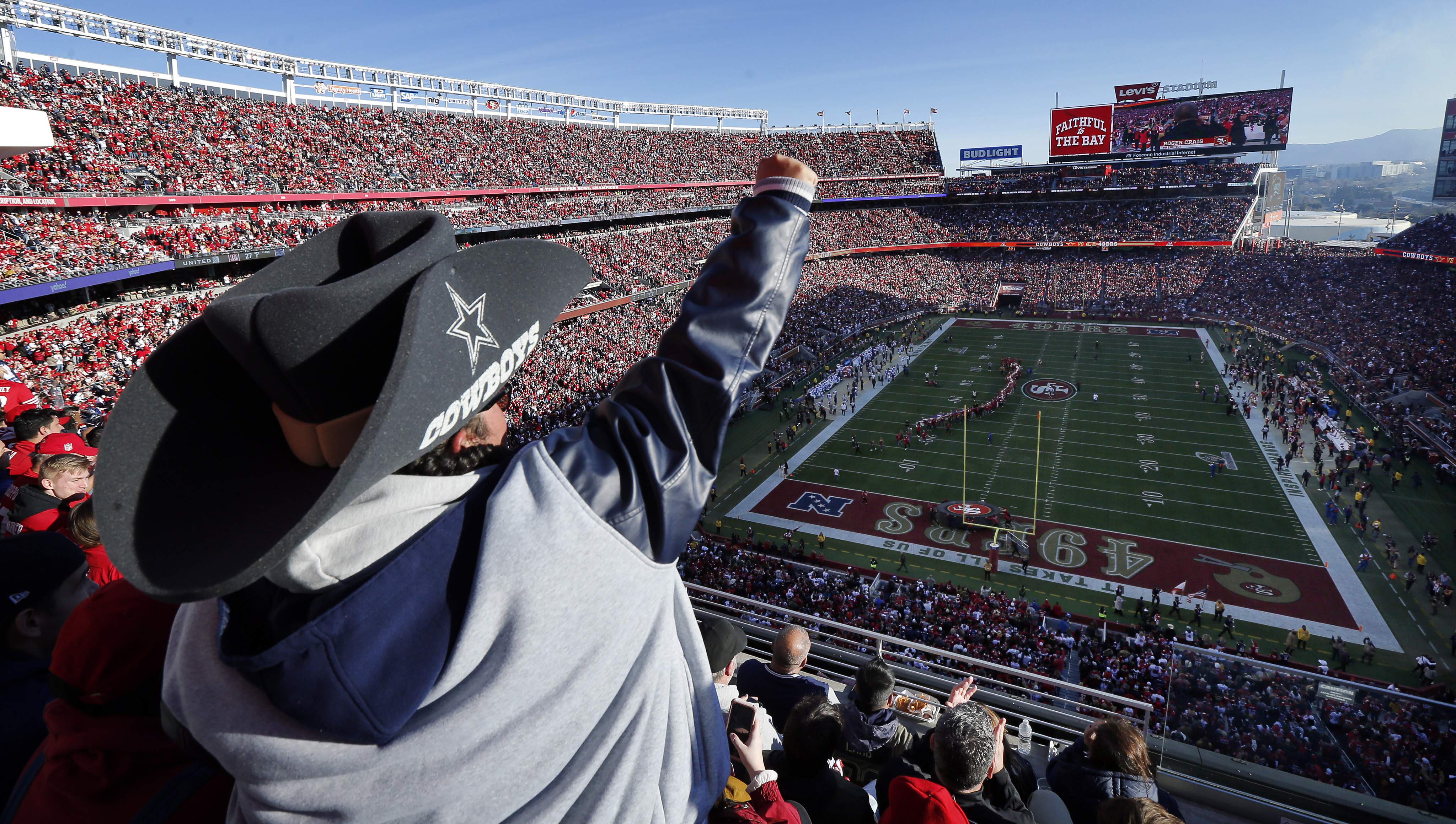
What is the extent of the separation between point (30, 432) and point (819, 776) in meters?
8.86

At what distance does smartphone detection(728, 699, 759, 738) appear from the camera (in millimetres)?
2492

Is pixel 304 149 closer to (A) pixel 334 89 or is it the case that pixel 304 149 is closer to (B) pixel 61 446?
(A) pixel 334 89

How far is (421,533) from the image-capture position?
3.61 feet

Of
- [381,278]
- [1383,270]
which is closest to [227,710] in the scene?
[381,278]

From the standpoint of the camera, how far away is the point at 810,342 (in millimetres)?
43656

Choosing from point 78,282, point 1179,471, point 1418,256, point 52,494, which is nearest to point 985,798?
point 52,494

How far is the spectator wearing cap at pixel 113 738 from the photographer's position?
4.68 feet

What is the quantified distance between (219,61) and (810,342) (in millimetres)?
35951

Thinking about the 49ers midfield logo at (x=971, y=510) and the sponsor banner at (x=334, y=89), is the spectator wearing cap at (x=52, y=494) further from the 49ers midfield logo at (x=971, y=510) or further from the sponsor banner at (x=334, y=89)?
the sponsor banner at (x=334, y=89)

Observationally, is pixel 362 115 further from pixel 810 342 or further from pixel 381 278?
pixel 381 278

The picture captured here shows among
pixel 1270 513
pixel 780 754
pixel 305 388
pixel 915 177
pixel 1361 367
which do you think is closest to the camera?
pixel 305 388

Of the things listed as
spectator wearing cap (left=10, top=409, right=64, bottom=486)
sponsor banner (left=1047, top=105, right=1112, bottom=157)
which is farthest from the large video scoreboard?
spectator wearing cap (left=10, top=409, right=64, bottom=486)

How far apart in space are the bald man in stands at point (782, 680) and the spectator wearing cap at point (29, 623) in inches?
129

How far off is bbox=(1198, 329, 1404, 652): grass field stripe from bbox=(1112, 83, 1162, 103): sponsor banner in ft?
159
